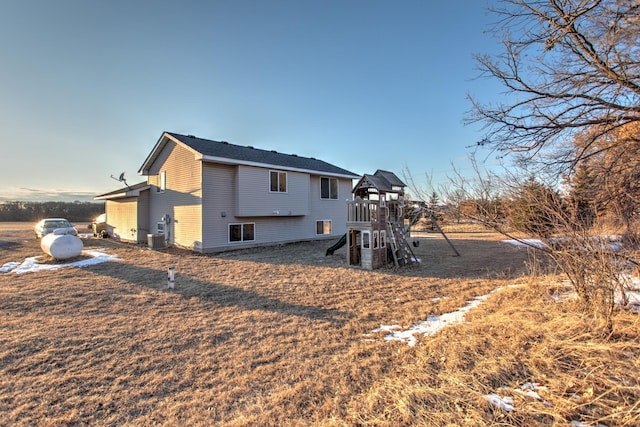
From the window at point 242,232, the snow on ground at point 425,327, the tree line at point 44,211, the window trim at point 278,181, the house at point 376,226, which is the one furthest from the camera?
the tree line at point 44,211

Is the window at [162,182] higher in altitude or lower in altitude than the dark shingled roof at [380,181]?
higher

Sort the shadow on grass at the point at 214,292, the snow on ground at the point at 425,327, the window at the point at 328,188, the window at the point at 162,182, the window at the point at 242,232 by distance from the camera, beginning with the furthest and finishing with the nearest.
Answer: the window at the point at 328,188
the window at the point at 162,182
the window at the point at 242,232
the shadow on grass at the point at 214,292
the snow on ground at the point at 425,327

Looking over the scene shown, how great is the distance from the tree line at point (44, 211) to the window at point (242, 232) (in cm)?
3308

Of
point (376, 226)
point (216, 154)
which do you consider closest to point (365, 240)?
point (376, 226)

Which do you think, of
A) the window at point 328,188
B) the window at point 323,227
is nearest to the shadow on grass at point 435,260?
the window at point 323,227

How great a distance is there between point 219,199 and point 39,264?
687cm

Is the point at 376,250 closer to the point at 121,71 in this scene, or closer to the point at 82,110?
the point at 121,71

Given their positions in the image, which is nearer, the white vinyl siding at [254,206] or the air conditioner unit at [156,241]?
the white vinyl siding at [254,206]

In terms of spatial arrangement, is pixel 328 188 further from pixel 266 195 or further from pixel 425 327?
pixel 425 327

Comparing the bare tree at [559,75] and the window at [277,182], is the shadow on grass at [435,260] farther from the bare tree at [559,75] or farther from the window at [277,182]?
the bare tree at [559,75]

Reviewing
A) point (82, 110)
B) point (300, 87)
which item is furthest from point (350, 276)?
point (82, 110)

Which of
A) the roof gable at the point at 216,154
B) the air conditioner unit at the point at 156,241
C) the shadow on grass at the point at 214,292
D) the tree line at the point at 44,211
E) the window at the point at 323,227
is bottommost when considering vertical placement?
the shadow on grass at the point at 214,292

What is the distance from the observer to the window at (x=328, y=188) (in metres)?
18.5

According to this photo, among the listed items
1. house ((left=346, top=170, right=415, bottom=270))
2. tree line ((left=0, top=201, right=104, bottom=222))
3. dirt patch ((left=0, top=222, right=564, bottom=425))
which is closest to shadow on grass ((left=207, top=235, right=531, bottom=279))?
dirt patch ((left=0, top=222, right=564, bottom=425))
